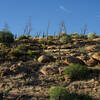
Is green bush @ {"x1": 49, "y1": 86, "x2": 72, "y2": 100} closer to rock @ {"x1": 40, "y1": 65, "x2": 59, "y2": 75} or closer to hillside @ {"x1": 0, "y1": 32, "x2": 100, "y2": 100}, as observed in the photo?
hillside @ {"x1": 0, "y1": 32, "x2": 100, "y2": 100}

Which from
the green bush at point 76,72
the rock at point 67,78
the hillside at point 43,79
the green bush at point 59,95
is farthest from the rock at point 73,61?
the green bush at point 59,95

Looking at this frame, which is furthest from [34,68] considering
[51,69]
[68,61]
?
[68,61]

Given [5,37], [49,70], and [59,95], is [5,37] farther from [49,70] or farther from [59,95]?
[59,95]

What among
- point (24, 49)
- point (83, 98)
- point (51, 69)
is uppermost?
point (24, 49)

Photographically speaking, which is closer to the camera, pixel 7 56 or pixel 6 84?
pixel 6 84

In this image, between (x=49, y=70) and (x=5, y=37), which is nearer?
(x=49, y=70)

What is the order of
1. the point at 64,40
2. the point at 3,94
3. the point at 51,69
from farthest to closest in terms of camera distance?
the point at 64,40
the point at 51,69
the point at 3,94

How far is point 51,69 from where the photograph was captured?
44.1ft

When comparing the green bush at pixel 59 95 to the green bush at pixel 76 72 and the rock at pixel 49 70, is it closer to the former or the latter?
the green bush at pixel 76 72

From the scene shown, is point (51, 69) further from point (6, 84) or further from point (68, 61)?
point (6, 84)

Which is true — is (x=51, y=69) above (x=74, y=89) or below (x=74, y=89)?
above

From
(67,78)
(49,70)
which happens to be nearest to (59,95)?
(67,78)

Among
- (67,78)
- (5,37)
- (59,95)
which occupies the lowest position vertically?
(59,95)

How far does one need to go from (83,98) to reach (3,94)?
4814 millimetres
